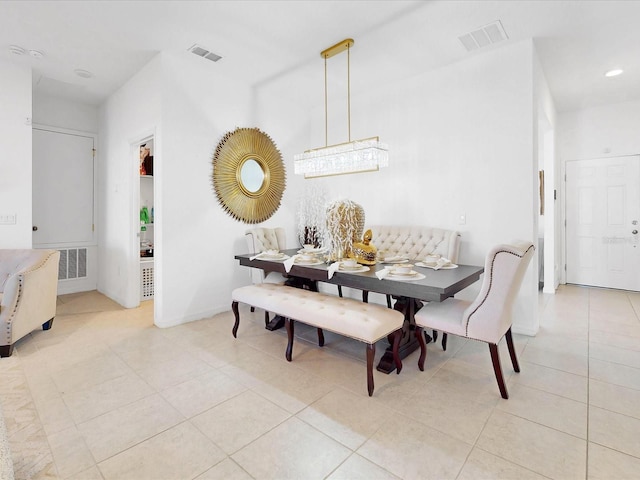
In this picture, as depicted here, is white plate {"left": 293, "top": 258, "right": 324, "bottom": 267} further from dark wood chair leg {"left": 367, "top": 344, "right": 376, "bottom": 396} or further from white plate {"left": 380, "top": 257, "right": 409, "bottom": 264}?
dark wood chair leg {"left": 367, "top": 344, "right": 376, "bottom": 396}

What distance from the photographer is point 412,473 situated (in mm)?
1520

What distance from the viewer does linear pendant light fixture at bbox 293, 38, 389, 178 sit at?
3338 mm

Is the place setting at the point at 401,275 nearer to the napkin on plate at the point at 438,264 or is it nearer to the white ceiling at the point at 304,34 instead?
the napkin on plate at the point at 438,264

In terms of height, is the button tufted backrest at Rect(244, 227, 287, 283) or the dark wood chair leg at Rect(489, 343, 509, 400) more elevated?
the button tufted backrest at Rect(244, 227, 287, 283)

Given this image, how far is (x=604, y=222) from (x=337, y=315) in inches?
201

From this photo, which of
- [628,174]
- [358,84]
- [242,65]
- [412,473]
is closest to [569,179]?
[628,174]

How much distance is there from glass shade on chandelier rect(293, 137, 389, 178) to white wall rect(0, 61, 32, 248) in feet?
9.93

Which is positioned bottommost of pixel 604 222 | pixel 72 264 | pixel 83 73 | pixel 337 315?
pixel 337 315

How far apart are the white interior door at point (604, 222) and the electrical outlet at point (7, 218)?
299 inches

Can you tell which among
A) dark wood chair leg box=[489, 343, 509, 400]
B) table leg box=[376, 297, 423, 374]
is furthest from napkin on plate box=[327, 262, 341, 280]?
dark wood chair leg box=[489, 343, 509, 400]

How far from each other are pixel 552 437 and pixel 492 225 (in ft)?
7.01

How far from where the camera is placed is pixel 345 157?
3525 mm

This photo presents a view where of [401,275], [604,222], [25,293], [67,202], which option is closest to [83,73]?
[67,202]

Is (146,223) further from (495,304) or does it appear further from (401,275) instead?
(495,304)
